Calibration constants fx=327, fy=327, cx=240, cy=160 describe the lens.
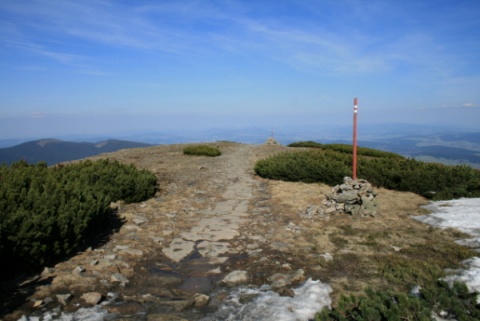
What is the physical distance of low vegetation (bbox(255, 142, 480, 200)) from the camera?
12.0m

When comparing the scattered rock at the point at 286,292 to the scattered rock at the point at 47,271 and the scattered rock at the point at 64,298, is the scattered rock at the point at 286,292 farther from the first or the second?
the scattered rock at the point at 47,271

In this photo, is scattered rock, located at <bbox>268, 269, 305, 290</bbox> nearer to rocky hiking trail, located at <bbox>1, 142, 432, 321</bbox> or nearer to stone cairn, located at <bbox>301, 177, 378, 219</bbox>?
rocky hiking trail, located at <bbox>1, 142, 432, 321</bbox>

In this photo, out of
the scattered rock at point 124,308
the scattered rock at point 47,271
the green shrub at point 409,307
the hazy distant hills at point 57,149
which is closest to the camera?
the green shrub at point 409,307

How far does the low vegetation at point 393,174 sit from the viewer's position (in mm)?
12031

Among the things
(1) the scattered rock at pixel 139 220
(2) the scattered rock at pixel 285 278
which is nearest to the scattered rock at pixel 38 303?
(2) the scattered rock at pixel 285 278

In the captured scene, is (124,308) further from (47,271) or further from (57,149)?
(57,149)

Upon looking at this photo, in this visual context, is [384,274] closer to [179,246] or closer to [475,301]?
[475,301]

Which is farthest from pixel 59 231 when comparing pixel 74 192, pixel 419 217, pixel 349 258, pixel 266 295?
pixel 419 217

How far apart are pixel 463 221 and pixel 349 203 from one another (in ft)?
8.74

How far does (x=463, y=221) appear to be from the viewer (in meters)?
7.93

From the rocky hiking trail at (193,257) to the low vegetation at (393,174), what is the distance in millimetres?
973

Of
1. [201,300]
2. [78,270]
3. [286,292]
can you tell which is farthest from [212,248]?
[78,270]

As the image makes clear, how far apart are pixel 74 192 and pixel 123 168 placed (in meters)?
4.25

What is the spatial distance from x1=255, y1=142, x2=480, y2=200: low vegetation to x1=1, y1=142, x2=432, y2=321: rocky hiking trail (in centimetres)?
97
